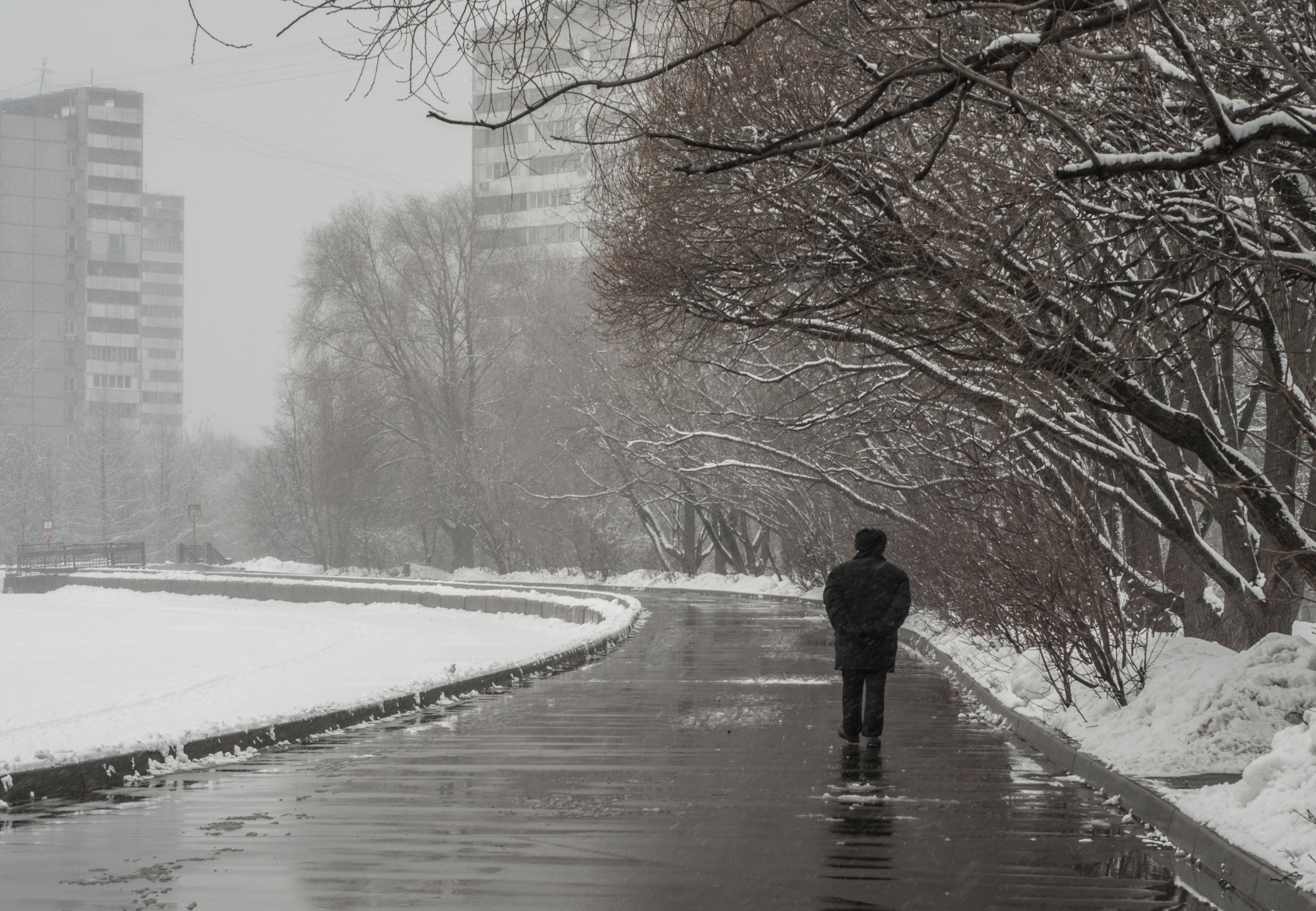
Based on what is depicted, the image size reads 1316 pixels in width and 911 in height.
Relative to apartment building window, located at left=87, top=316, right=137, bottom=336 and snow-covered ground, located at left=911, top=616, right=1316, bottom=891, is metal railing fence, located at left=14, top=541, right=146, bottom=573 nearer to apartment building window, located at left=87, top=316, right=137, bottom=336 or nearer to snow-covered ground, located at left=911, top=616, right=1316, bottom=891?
snow-covered ground, located at left=911, top=616, right=1316, bottom=891

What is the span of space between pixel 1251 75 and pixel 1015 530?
522cm

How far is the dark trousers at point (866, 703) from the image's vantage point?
12.7 meters

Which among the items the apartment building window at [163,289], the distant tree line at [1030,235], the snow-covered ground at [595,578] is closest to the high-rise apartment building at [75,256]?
the apartment building window at [163,289]

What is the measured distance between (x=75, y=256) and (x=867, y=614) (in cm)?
16002

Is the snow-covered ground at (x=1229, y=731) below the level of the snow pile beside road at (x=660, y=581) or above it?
above

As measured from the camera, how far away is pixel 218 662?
25.2 m

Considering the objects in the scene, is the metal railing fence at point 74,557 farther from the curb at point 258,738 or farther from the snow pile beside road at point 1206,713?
the snow pile beside road at point 1206,713

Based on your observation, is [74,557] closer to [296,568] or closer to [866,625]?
[296,568]

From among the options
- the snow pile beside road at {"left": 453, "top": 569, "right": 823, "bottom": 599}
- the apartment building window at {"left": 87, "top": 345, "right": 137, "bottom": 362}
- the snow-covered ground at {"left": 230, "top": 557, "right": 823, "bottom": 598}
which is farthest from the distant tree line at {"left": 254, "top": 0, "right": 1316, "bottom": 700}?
the apartment building window at {"left": 87, "top": 345, "right": 137, "bottom": 362}

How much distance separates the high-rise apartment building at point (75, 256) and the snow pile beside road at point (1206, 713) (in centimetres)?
12756

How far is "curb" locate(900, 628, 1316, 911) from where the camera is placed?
6.67 m

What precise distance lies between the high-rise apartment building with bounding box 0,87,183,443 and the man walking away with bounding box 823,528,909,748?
126 meters

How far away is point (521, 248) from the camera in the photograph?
69.8 metres

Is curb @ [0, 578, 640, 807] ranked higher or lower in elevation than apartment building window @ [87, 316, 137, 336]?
lower
